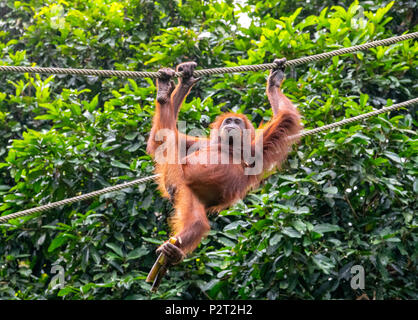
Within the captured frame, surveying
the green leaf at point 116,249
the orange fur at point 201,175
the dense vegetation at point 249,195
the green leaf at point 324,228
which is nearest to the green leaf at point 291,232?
the dense vegetation at point 249,195

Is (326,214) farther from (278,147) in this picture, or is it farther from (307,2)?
(307,2)

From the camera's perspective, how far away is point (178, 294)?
5348 millimetres

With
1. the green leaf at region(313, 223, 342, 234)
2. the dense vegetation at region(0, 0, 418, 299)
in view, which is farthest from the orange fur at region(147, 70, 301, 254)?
the green leaf at region(313, 223, 342, 234)

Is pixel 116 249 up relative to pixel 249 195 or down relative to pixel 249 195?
down

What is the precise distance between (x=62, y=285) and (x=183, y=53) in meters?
3.07

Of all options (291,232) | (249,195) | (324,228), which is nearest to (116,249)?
(249,195)

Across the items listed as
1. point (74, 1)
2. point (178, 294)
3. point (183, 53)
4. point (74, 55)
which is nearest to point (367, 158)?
point (178, 294)

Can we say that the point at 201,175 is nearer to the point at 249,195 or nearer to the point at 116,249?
the point at 249,195

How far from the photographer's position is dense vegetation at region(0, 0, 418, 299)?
5234mm

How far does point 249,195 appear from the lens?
224 inches

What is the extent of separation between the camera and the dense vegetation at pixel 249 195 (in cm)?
523

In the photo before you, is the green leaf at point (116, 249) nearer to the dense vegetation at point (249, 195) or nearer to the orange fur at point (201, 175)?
the dense vegetation at point (249, 195)

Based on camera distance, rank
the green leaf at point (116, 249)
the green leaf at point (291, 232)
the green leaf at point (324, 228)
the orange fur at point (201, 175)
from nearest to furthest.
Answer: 1. the orange fur at point (201, 175)
2. the green leaf at point (291, 232)
3. the green leaf at point (324, 228)
4. the green leaf at point (116, 249)

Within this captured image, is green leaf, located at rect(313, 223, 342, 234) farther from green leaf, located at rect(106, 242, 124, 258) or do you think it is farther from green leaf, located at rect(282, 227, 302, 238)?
green leaf, located at rect(106, 242, 124, 258)
